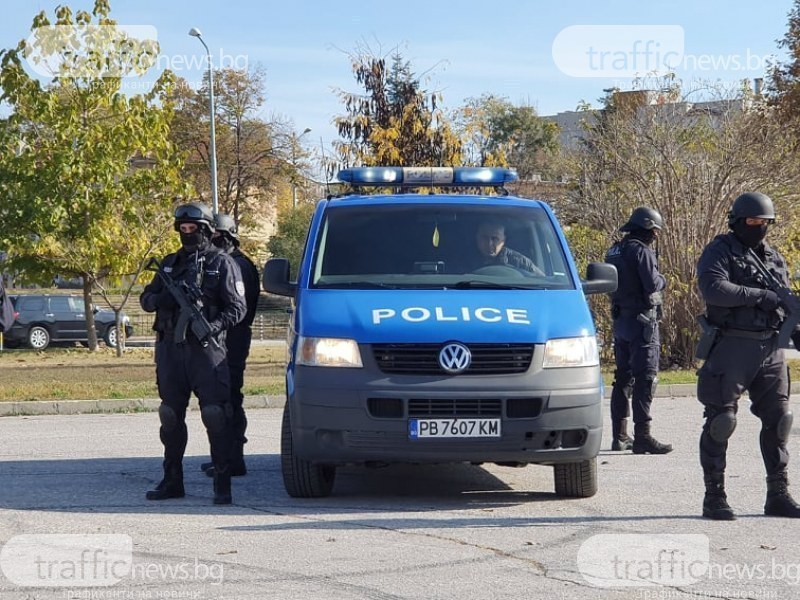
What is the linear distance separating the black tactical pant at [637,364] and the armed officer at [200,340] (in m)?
3.75

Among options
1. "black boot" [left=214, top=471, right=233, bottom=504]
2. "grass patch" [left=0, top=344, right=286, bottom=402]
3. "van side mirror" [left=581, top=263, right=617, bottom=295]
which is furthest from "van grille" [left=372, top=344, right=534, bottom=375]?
"grass patch" [left=0, top=344, right=286, bottom=402]

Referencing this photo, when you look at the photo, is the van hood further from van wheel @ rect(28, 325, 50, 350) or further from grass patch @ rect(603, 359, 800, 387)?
van wheel @ rect(28, 325, 50, 350)

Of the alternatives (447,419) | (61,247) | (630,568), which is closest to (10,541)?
(447,419)

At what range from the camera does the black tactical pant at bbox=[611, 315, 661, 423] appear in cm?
1080

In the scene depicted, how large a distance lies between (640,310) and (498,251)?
7.72ft

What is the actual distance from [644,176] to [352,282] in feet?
40.6

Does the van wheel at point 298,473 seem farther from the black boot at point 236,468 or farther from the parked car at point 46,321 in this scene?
the parked car at point 46,321

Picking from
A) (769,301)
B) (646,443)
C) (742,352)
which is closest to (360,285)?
(742,352)

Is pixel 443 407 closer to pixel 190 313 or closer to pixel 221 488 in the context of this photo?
pixel 221 488

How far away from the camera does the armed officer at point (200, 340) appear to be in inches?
330

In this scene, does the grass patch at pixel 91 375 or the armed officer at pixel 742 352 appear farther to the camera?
the grass patch at pixel 91 375

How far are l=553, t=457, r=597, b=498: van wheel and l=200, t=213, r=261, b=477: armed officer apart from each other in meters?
2.50

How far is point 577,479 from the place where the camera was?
849cm

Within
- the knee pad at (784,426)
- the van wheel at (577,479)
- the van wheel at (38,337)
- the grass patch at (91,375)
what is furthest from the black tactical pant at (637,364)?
the van wheel at (38,337)
